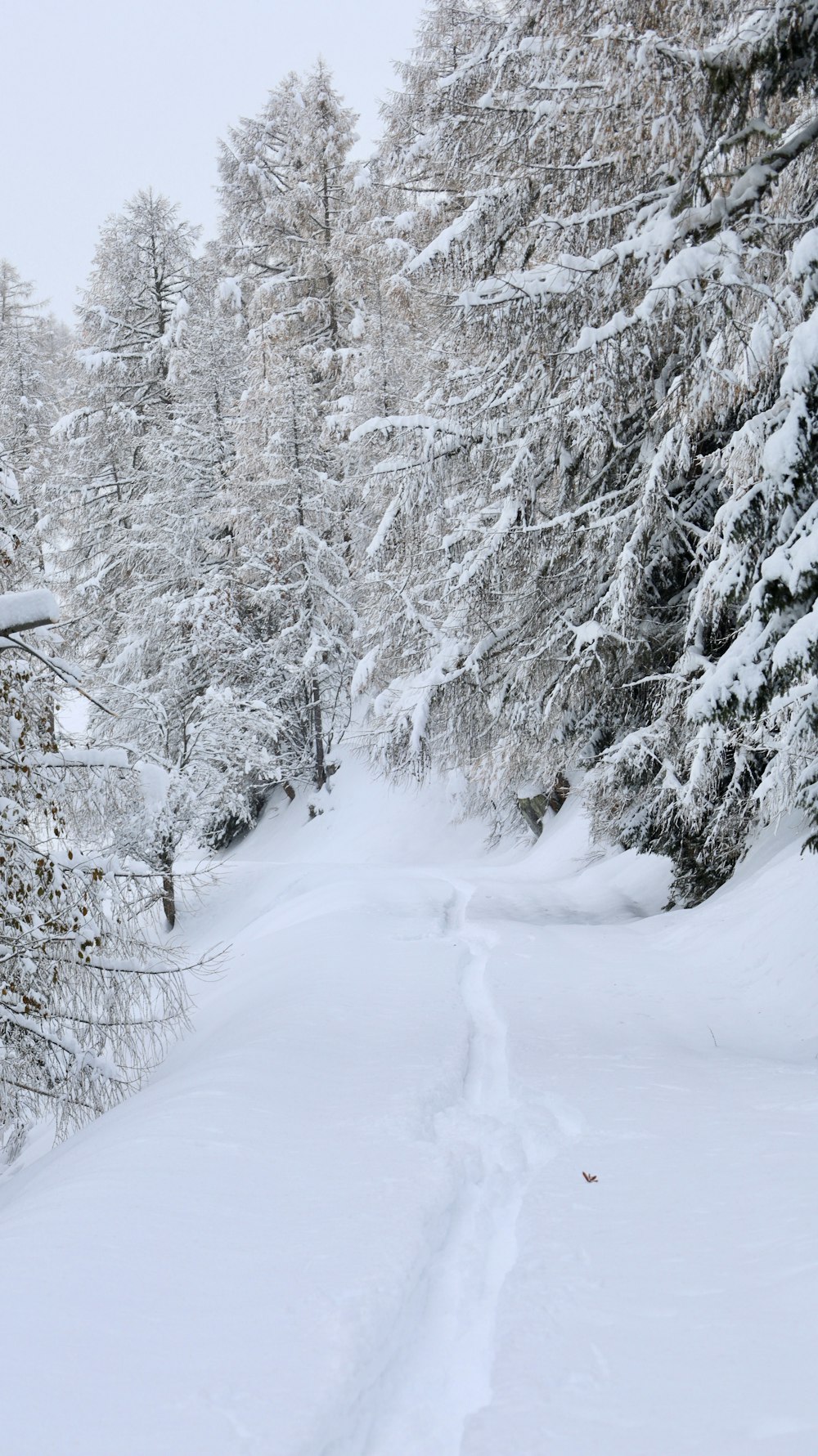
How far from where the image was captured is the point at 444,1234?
3.25 m

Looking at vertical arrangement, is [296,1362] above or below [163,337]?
below

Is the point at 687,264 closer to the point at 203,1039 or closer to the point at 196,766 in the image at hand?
the point at 203,1039

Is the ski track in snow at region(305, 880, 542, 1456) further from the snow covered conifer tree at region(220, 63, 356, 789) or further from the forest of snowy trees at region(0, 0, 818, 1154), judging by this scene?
the snow covered conifer tree at region(220, 63, 356, 789)

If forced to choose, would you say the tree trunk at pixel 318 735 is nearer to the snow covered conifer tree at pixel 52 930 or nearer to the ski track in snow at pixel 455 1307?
the snow covered conifer tree at pixel 52 930

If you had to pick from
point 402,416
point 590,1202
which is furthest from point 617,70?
point 590,1202

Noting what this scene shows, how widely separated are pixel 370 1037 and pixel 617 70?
6.33m

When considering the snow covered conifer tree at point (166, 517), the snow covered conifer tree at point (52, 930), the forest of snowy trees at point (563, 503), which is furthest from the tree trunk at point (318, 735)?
the snow covered conifer tree at point (52, 930)

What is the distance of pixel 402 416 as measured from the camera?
25.4 ft

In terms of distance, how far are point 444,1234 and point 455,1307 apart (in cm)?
45

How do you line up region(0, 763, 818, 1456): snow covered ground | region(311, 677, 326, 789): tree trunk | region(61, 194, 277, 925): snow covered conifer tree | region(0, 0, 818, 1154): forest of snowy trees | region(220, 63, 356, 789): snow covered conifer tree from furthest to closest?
region(311, 677, 326, 789): tree trunk
region(220, 63, 356, 789): snow covered conifer tree
region(61, 194, 277, 925): snow covered conifer tree
region(0, 0, 818, 1154): forest of snowy trees
region(0, 763, 818, 1456): snow covered ground

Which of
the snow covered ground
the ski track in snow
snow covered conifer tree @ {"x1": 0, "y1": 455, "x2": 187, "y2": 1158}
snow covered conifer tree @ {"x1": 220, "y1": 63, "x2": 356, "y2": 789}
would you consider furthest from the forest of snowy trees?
snow covered conifer tree @ {"x1": 220, "y1": 63, "x2": 356, "y2": 789}

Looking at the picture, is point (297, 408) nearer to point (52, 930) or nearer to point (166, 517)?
point (166, 517)

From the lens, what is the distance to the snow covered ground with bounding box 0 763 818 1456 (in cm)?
222

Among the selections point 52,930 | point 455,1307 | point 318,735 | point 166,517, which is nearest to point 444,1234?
point 455,1307
